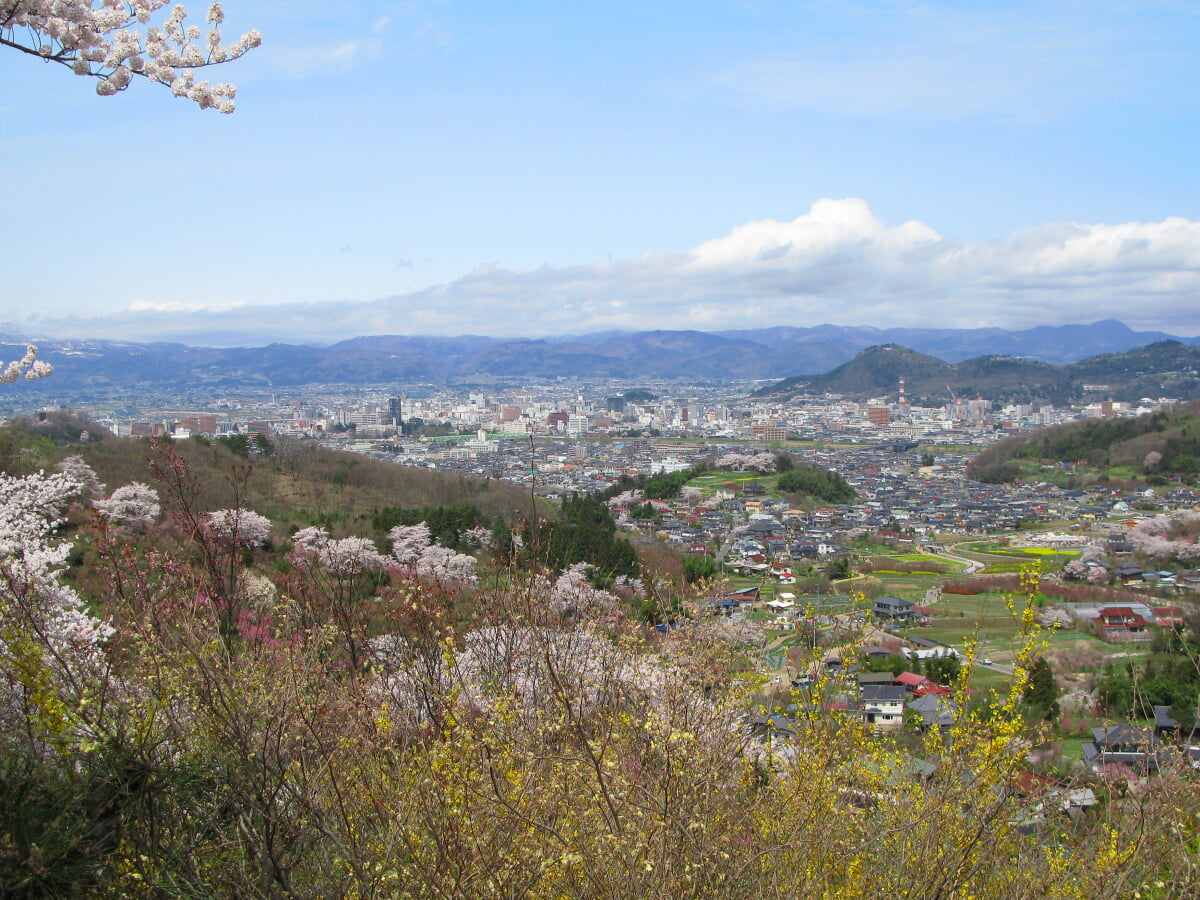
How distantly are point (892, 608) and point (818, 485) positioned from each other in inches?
676

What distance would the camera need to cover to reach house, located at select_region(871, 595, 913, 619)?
18.5m

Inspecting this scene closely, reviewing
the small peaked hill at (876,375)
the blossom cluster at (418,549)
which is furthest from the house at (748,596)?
the small peaked hill at (876,375)

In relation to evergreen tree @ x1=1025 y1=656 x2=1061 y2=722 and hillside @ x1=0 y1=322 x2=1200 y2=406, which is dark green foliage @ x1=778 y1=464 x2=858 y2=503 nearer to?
evergreen tree @ x1=1025 y1=656 x2=1061 y2=722

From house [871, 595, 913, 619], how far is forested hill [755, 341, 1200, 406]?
60815 millimetres

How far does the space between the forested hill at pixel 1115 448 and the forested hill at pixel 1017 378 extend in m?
29.2

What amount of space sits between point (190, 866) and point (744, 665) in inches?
114

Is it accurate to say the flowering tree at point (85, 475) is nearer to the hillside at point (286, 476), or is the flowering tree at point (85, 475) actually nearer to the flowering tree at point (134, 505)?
the hillside at point (286, 476)

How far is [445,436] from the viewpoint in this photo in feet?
164

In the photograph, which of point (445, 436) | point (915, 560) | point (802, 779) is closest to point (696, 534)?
point (915, 560)

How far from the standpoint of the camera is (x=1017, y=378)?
80562mm

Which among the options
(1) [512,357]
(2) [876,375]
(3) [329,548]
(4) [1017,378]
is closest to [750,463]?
(3) [329,548]

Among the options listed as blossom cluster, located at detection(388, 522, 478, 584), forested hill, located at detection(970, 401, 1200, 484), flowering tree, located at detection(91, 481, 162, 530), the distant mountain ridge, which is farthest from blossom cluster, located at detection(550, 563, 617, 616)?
forested hill, located at detection(970, 401, 1200, 484)

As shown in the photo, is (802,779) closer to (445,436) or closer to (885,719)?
(885,719)

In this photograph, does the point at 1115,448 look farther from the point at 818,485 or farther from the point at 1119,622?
the point at 1119,622
